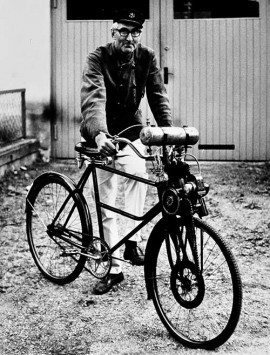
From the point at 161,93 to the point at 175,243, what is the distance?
1.46 m

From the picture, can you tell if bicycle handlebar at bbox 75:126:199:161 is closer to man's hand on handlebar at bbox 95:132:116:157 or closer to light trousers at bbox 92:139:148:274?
man's hand on handlebar at bbox 95:132:116:157

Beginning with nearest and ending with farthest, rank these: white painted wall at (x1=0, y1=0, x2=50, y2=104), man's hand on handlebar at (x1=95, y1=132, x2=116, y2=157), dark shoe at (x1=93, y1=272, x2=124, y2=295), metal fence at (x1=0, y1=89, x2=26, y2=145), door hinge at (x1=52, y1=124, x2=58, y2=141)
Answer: man's hand on handlebar at (x1=95, y1=132, x2=116, y2=157) < dark shoe at (x1=93, y1=272, x2=124, y2=295) < metal fence at (x1=0, y1=89, x2=26, y2=145) < white painted wall at (x1=0, y1=0, x2=50, y2=104) < door hinge at (x1=52, y1=124, x2=58, y2=141)

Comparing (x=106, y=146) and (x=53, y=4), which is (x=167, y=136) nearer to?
(x=106, y=146)

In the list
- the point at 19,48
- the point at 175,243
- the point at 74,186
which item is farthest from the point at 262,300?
the point at 19,48

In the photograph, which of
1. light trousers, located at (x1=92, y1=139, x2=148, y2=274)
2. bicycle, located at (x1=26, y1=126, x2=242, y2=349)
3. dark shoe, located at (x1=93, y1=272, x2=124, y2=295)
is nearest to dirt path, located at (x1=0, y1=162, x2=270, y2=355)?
dark shoe, located at (x1=93, y1=272, x2=124, y2=295)

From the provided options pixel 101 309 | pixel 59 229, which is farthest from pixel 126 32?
pixel 101 309

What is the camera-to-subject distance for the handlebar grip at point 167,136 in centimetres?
388

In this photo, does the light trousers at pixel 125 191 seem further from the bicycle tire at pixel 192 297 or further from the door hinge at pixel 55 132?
the door hinge at pixel 55 132

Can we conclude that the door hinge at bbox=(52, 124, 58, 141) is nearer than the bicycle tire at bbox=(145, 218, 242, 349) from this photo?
No

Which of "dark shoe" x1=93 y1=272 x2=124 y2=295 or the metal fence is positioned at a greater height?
the metal fence

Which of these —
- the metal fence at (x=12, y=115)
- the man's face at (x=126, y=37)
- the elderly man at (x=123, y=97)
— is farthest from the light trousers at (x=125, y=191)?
the metal fence at (x=12, y=115)

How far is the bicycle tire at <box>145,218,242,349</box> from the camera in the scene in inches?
146

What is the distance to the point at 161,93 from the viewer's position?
5.01 metres

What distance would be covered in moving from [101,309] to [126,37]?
1863 millimetres
